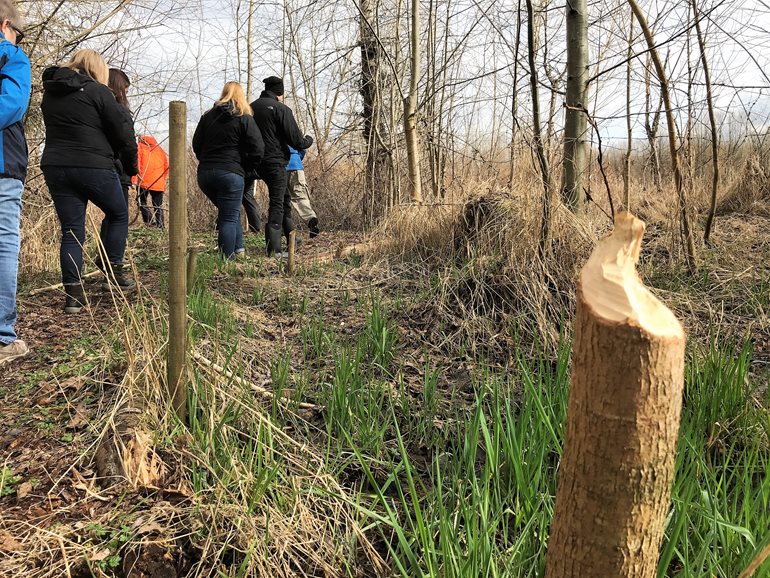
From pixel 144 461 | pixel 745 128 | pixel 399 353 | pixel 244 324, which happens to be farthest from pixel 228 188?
pixel 745 128

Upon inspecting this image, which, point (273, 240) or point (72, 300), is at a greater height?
point (273, 240)

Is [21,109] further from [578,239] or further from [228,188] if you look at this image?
[578,239]

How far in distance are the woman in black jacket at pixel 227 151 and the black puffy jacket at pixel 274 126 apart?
1.23ft

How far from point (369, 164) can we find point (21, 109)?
5.20 metres

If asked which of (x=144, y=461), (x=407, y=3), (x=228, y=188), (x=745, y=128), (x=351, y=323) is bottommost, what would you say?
(x=144, y=461)

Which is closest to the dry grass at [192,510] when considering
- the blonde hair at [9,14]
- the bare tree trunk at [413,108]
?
the blonde hair at [9,14]

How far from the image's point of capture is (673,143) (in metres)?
3.38

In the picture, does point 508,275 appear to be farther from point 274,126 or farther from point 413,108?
point 413,108

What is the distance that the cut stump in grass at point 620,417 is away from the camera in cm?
71

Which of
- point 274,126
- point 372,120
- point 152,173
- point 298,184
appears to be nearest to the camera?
point 274,126

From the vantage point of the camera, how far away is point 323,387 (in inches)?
93.7

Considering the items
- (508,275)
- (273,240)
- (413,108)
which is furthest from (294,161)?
(508,275)

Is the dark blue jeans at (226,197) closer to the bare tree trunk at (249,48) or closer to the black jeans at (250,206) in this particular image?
the black jeans at (250,206)

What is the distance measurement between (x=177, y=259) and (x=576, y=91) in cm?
272
